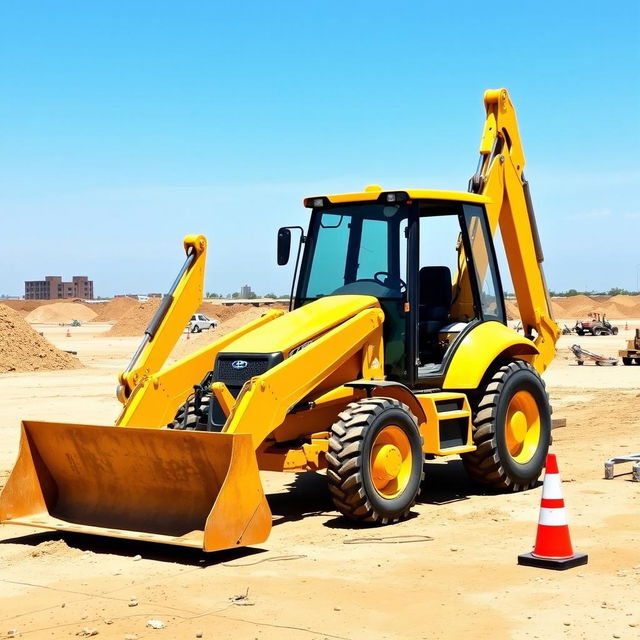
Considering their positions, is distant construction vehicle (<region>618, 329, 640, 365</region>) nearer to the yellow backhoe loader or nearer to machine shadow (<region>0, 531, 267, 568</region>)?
the yellow backhoe loader

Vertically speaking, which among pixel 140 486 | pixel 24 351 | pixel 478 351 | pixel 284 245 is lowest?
pixel 140 486

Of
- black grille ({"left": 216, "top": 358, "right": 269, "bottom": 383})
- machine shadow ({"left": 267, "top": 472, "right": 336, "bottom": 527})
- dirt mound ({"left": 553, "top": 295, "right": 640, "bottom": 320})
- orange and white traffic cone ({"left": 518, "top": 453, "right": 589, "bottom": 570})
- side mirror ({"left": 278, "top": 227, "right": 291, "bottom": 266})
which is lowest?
machine shadow ({"left": 267, "top": 472, "right": 336, "bottom": 527})

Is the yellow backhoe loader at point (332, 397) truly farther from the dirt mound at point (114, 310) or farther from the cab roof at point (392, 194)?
the dirt mound at point (114, 310)

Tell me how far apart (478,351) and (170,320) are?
3.12m

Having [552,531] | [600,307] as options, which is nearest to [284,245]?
[552,531]

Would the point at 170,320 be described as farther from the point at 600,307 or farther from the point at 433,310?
the point at 600,307

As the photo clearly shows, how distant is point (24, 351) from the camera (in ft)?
112

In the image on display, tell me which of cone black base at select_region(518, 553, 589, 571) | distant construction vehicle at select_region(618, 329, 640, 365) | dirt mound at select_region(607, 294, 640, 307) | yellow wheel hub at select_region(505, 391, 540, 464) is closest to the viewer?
cone black base at select_region(518, 553, 589, 571)

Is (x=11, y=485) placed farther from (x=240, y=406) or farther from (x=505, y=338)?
(x=505, y=338)

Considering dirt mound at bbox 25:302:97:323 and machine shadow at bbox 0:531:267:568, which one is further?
dirt mound at bbox 25:302:97:323

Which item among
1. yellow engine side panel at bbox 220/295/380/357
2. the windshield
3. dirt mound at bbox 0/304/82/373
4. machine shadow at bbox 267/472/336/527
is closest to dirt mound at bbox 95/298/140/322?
dirt mound at bbox 0/304/82/373

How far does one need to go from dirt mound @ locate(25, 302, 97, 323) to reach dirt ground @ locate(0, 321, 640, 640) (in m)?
100

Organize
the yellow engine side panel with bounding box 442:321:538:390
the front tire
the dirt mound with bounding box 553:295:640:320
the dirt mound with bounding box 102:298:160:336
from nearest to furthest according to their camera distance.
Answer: the front tire
the yellow engine side panel with bounding box 442:321:538:390
the dirt mound with bounding box 102:298:160:336
the dirt mound with bounding box 553:295:640:320

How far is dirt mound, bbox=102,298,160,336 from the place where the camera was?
71.1m
